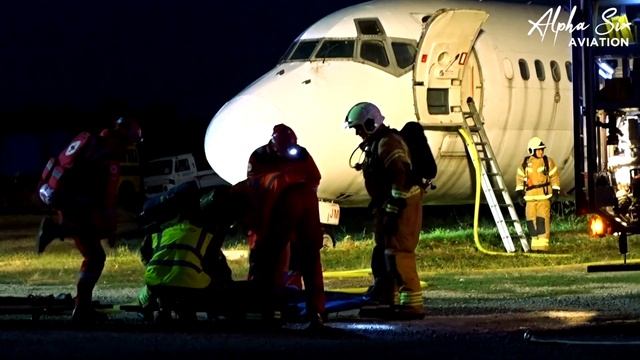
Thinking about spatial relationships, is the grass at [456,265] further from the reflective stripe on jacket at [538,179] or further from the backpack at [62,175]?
the backpack at [62,175]

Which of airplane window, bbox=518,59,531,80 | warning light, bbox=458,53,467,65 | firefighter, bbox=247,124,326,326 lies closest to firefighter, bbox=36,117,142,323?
firefighter, bbox=247,124,326,326

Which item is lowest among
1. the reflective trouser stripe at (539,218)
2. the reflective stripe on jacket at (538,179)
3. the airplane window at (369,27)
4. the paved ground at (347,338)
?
the reflective trouser stripe at (539,218)

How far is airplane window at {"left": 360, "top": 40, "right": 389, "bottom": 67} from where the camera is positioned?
19.4 meters

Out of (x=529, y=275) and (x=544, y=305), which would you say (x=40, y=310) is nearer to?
(x=544, y=305)

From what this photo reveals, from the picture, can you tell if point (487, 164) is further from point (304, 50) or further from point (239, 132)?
point (239, 132)

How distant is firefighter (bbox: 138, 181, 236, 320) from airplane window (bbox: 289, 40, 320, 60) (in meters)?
8.80

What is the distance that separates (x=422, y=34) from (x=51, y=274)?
248 inches

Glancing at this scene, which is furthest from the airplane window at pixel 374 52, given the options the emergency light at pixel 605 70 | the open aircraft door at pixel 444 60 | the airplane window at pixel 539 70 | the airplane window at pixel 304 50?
the emergency light at pixel 605 70

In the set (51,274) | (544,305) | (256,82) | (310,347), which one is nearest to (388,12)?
(256,82)

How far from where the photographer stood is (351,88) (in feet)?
61.8

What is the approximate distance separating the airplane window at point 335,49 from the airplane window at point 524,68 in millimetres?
3083

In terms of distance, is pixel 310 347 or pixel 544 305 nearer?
pixel 310 347

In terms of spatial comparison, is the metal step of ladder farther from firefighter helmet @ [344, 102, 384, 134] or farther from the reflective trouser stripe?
firefighter helmet @ [344, 102, 384, 134]

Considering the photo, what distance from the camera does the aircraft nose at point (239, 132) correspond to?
1792cm
